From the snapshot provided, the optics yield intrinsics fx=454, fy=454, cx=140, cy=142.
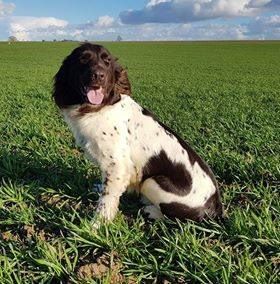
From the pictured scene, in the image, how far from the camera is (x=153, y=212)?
14.9ft

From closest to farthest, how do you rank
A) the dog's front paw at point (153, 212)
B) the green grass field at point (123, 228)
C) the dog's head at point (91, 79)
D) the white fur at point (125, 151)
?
the green grass field at point (123, 228) → the dog's head at point (91, 79) → the white fur at point (125, 151) → the dog's front paw at point (153, 212)

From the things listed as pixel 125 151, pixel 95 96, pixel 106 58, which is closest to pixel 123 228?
pixel 125 151

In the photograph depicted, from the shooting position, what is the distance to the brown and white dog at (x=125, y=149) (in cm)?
434

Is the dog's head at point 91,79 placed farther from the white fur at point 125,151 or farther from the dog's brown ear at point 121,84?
the white fur at point 125,151

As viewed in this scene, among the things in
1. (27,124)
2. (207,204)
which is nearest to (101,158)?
(207,204)

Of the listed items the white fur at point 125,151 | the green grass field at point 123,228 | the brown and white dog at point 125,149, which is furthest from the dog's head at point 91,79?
the green grass field at point 123,228

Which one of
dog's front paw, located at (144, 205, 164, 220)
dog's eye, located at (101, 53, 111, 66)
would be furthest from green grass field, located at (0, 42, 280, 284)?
dog's eye, located at (101, 53, 111, 66)

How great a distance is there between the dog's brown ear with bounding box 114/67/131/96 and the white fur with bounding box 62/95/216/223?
0.12m

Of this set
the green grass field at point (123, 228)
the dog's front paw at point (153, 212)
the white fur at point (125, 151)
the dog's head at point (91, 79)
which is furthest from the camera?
the dog's front paw at point (153, 212)

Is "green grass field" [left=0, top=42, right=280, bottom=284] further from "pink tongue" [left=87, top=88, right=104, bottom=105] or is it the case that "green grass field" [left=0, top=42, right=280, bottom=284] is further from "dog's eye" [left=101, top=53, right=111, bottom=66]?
"dog's eye" [left=101, top=53, right=111, bottom=66]

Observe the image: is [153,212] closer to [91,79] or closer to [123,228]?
[123,228]

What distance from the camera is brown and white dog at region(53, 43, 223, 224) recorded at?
4.34m

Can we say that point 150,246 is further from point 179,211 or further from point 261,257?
point 261,257

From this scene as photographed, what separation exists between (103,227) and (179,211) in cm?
76
